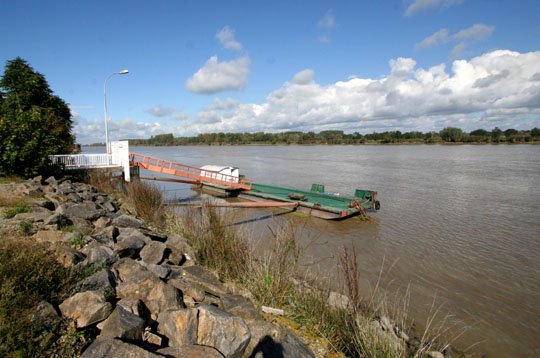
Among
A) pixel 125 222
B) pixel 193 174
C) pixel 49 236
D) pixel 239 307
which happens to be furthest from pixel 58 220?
pixel 193 174

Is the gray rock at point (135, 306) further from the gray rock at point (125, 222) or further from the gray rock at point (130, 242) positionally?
the gray rock at point (125, 222)

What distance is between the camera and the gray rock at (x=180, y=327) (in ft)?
10.1

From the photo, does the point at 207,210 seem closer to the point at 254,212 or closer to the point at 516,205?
the point at 254,212

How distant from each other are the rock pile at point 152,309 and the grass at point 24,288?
0.55 feet

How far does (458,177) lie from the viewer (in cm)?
2528

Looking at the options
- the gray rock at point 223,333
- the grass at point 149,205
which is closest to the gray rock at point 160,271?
the gray rock at point 223,333

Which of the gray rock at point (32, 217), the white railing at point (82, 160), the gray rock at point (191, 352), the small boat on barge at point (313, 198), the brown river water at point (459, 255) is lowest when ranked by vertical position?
the brown river water at point (459, 255)

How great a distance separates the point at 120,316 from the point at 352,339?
257 cm

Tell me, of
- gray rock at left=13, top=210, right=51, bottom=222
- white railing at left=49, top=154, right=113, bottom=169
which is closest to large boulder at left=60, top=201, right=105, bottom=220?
gray rock at left=13, top=210, right=51, bottom=222

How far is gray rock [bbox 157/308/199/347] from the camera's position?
3.08m

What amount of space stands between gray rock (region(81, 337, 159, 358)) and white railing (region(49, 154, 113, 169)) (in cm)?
1579

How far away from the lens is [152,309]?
3.70m

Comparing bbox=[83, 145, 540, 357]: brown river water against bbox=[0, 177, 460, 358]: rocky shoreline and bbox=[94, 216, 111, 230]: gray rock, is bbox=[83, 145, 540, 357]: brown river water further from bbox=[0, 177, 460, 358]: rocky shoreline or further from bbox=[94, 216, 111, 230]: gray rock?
bbox=[94, 216, 111, 230]: gray rock

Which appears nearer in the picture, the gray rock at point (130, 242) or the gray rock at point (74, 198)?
the gray rock at point (130, 242)
